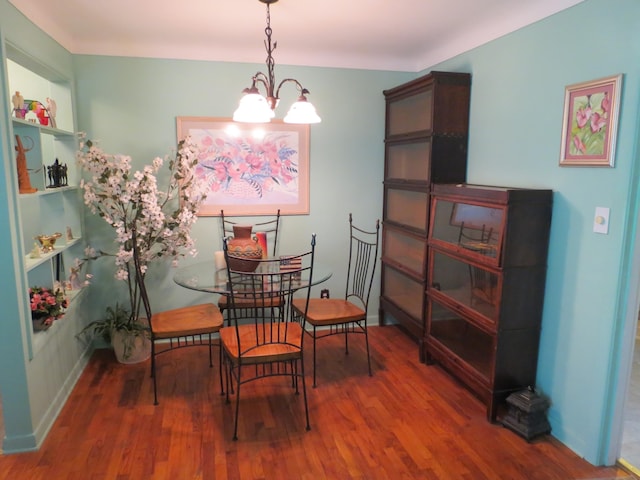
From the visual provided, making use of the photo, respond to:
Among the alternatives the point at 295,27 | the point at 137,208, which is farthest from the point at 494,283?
the point at 137,208

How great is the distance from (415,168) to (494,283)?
126 centimetres

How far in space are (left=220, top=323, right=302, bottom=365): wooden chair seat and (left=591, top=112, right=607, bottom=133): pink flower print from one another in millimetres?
1857

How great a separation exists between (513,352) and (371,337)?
1.50 meters

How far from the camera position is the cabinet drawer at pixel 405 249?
334cm

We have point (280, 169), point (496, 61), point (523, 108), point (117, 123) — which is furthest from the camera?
point (280, 169)

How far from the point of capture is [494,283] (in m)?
2.47

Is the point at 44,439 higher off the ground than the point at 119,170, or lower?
lower

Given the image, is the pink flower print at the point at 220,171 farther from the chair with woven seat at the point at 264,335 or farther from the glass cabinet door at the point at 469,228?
the glass cabinet door at the point at 469,228

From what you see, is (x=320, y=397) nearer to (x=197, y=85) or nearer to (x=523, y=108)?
(x=523, y=108)

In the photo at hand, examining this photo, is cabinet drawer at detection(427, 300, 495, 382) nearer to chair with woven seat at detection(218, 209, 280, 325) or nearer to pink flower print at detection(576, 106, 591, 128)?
pink flower print at detection(576, 106, 591, 128)

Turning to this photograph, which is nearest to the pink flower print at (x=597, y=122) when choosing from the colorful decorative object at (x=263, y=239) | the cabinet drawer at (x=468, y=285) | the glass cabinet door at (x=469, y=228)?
the glass cabinet door at (x=469, y=228)

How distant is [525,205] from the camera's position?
2.34 metres

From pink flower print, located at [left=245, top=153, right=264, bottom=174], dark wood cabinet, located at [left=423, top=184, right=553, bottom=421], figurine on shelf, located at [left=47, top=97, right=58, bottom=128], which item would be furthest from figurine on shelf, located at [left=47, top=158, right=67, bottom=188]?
dark wood cabinet, located at [left=423, top=184, right=553, bottom=421]

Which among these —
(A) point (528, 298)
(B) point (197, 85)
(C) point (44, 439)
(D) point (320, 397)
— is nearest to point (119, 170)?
(B) point (197, 85)
